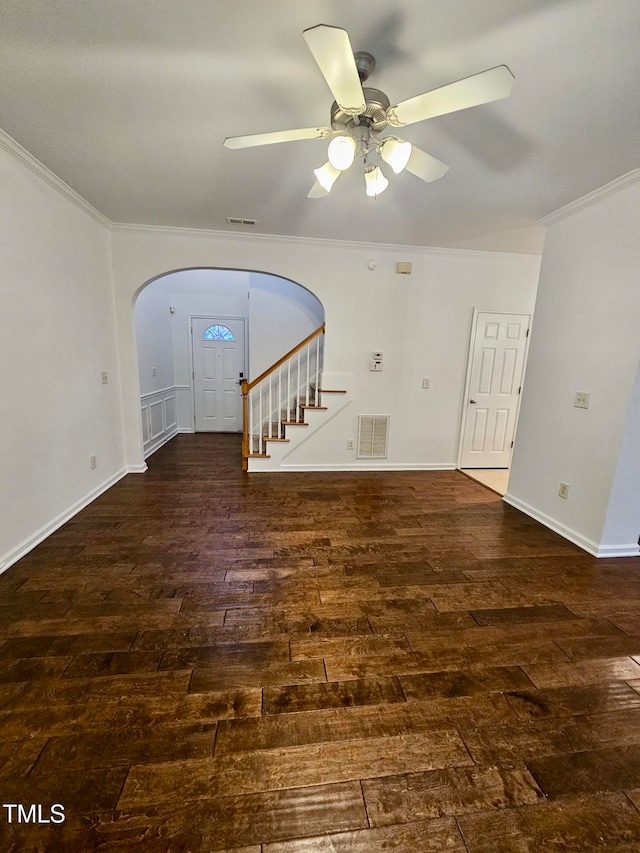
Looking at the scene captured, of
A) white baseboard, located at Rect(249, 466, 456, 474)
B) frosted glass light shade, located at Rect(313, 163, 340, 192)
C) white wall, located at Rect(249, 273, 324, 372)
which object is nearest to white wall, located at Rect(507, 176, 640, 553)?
white baseboard, located at Rect(249, 466, 456, 474)

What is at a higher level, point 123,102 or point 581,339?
point 123,102

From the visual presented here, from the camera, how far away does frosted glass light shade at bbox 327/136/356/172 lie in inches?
59.6

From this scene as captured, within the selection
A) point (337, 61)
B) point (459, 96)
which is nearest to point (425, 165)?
point (459, 96)

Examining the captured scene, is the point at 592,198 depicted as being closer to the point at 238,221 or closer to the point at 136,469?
the point at 238,221

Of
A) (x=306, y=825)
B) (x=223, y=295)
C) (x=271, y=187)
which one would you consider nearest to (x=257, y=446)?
(x=271, y=187)

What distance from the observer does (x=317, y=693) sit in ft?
4.79

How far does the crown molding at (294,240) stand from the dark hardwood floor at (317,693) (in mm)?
2998

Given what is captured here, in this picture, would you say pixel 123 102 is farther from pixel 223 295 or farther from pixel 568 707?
pixel 223 295

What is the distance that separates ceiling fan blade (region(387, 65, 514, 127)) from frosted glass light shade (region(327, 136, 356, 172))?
0.20m

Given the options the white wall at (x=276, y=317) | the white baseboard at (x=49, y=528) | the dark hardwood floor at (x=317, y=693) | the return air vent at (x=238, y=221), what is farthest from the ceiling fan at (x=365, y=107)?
the white wall at (x=276, y=317)

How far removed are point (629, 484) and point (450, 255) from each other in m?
2.96

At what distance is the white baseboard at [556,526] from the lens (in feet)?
8.77

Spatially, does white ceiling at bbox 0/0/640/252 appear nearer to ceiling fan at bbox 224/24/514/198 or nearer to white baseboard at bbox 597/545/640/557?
ceiling fan at bbox 224/24/514/198

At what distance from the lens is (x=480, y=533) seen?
2879mm
